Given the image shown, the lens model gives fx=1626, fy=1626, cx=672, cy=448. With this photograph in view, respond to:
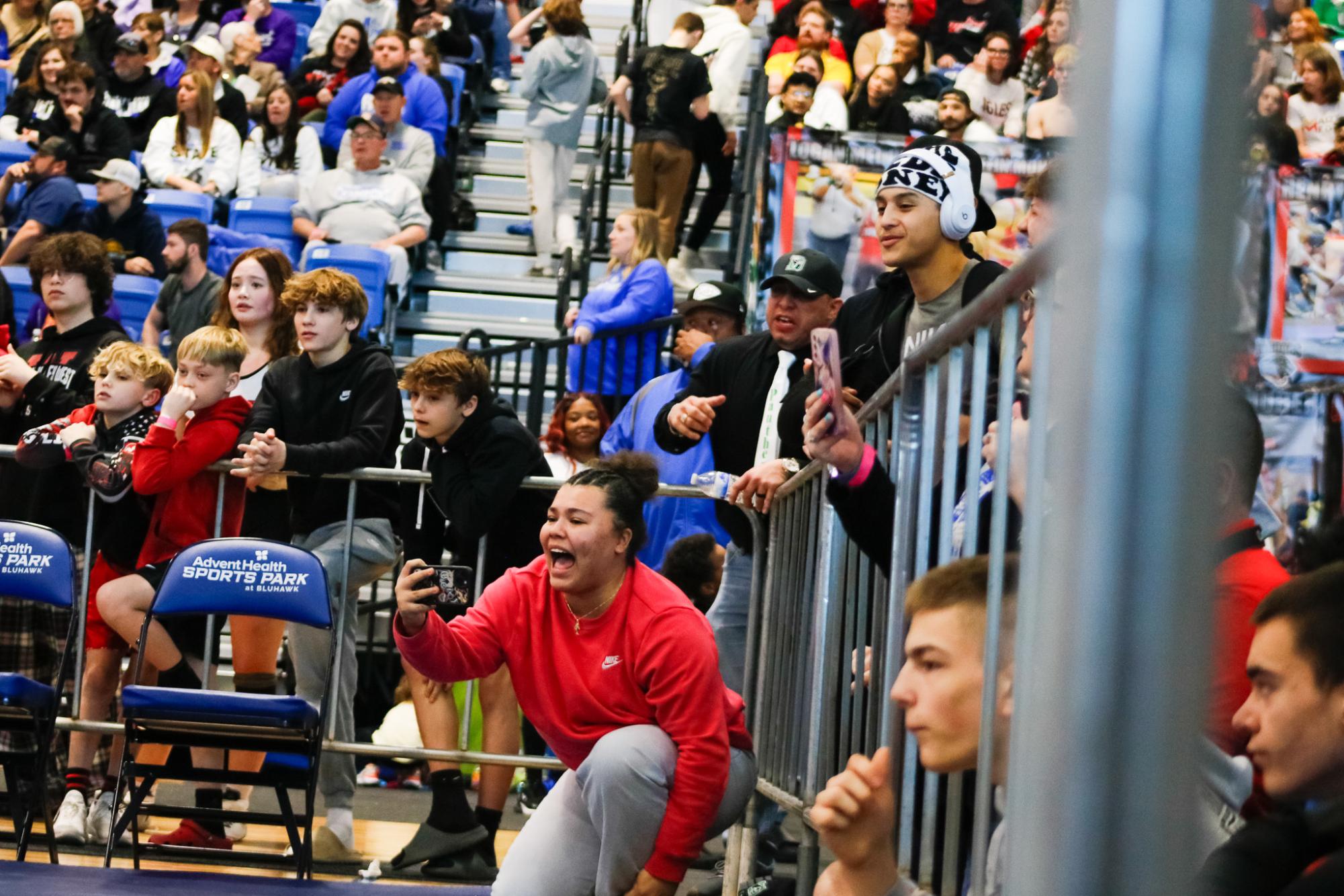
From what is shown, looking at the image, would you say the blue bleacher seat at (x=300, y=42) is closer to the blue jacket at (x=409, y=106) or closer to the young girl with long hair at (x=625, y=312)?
the blue jacket at (x=409, y=106)

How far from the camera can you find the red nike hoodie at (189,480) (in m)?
5.50

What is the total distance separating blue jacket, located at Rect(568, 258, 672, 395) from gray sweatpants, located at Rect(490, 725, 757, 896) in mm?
4287

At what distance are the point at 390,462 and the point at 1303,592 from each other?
5.00 meters

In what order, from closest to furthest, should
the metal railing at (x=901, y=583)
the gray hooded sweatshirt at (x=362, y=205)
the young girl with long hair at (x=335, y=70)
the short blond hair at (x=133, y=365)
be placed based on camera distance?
the metal railing at (x=901, y=583)
the short blond hair at (x=133, y=365)
the gray hooded sweatshirt at (x=362, y=205)
the young girl with long hair at (x=335, y=70)

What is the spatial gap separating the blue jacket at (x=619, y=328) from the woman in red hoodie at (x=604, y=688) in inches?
155

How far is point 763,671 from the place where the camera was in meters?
4.91

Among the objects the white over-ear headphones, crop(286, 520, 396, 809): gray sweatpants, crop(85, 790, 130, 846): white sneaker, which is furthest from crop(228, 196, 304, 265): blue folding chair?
the white over-ear headphones

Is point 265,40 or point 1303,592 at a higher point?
point 265,40

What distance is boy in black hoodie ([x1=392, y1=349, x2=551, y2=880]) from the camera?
17.4 feet

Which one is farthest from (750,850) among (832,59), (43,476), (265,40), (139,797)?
(265,40)

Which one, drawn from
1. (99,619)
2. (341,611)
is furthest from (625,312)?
(99,619)

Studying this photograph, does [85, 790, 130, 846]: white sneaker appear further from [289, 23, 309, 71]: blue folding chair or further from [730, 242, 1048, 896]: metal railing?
[289, 23, 309, 71]: blue folding chair

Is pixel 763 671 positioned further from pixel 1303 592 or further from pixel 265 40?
pixel 265 40

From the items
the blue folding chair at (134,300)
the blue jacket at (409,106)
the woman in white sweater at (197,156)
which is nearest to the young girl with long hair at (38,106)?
the woman in white sweater at (197,156)
